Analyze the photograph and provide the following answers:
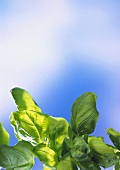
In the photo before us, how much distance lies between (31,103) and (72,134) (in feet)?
0.25

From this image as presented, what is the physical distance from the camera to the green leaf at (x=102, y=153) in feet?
1.73

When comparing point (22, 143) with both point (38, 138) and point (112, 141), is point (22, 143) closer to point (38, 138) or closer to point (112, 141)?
point (38, 138)

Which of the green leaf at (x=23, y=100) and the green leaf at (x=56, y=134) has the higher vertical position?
the green leaf at (x=23, y=100)

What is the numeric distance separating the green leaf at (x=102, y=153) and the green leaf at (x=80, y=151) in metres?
0.02

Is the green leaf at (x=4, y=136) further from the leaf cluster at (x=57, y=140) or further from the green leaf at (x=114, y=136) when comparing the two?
the green leaf at (x=114, y=136)

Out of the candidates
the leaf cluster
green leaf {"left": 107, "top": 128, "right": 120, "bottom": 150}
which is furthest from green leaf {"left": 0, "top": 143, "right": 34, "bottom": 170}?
green leaf {"left": 107, "top": 128, "right": 120, "bottom": 150}

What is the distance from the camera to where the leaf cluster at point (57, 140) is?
510 millimetres

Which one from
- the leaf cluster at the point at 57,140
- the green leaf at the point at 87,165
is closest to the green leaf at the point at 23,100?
the leaf cluster at the point at 57,140

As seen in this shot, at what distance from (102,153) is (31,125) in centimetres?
11

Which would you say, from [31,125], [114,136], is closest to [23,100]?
[31,125]

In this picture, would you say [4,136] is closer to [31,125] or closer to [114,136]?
[31,125]

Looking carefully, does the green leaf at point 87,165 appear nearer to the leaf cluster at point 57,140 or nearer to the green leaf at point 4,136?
the leaf cluster at point 57,140

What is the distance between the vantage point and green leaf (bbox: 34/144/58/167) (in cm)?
53

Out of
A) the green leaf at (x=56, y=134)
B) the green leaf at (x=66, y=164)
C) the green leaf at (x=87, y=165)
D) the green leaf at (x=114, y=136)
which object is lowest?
the green leaf at (x=87, y=165)
